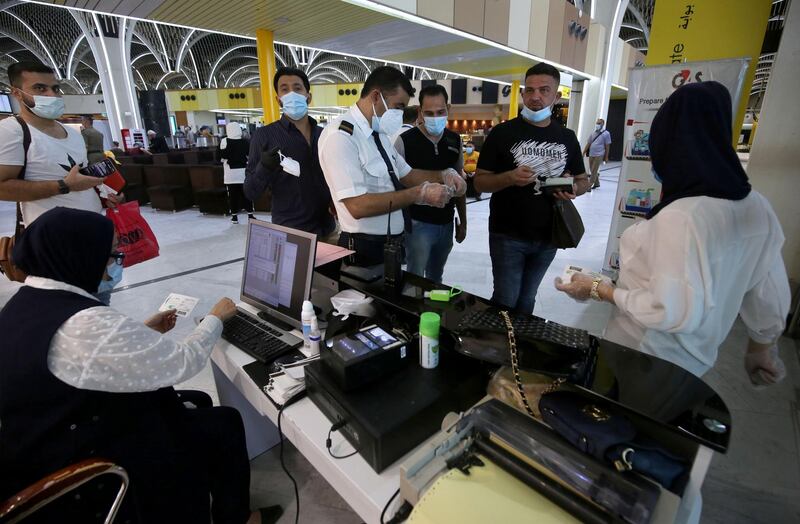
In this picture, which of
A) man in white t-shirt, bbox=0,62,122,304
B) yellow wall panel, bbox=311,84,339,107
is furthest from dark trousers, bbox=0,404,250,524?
yellow wall panel, bbox=311,84,339,107

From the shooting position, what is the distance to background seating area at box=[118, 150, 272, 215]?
22.2 ft

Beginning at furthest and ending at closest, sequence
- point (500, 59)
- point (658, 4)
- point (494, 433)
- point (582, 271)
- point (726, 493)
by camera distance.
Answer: point (500, 59), point (658, 4), point (726, 493), point (582, 271), point (494, 433)

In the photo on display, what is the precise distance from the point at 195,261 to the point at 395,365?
13.8 feet

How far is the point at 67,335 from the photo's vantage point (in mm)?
937

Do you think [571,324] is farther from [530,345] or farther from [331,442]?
[331,442]

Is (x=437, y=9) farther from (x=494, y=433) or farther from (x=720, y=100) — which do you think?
(x=494, y=433)

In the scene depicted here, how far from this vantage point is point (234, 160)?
5.71 m

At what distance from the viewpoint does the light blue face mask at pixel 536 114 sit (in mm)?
2117

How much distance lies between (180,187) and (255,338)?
693 centimetres

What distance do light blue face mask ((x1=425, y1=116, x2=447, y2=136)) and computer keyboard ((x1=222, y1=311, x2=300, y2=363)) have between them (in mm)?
1607

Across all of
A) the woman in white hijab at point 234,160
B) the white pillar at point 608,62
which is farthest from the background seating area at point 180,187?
the white pillar at point 608,62

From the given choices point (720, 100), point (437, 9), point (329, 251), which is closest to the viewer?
point (720, 100)

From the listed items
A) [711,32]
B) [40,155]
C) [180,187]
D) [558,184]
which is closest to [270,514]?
[558,184]

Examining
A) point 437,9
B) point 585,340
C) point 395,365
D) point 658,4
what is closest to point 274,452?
point 395,365
